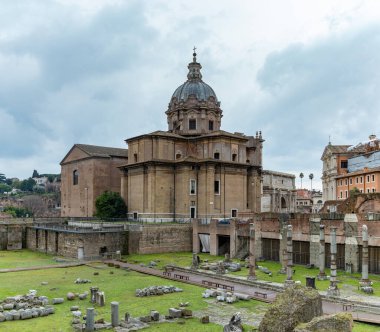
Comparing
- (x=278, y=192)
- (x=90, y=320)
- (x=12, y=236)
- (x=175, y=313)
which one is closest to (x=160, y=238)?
(x=12, y=236)

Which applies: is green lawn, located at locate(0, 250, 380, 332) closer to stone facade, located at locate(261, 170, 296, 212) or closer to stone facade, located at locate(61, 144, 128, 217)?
stone facade, located at locate(61, 144, 128, 217)

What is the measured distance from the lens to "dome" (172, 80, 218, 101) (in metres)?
62.8

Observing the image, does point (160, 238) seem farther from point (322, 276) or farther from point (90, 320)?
point (90, 320)

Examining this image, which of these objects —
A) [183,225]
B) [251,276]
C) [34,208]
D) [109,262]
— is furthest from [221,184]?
[34,208]

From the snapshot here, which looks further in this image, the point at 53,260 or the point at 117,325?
the point at 53,260

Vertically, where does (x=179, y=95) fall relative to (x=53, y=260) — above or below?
above

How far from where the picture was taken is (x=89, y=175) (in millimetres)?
65312

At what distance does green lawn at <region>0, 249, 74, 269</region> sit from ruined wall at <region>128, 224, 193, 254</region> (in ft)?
23.8

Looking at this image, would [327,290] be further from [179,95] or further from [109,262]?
[179,95]

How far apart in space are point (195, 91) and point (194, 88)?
57 cm

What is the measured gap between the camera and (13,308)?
21781mm

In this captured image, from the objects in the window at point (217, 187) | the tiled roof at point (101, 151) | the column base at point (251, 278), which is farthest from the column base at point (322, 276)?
the tiled roof at point (101, 151)

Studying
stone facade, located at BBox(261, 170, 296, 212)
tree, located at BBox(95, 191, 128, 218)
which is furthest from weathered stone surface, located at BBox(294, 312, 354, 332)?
stone facade, located at BBox(261, 170, 296, 212)

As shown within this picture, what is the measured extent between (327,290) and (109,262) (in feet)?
65.2
